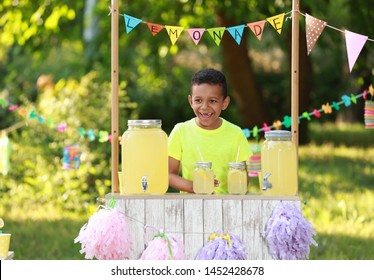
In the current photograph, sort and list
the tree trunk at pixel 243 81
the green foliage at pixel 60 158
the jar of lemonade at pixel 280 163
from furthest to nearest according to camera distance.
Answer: the tree trunk at pixel 243 81
the green foliage at pixel 60 158
the jar of lemonade at pixel 280 163

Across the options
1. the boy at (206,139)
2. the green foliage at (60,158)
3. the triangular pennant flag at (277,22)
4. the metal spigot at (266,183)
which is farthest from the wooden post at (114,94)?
the green foliage at (60,158)

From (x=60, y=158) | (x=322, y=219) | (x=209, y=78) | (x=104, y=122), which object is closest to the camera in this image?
(x=209, y=78)

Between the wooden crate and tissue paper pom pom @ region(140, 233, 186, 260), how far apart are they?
34 millimetres

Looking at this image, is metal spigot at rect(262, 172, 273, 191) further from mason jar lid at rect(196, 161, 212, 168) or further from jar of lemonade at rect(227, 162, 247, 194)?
mason jar lid at rect(196, 161, 212, 168)

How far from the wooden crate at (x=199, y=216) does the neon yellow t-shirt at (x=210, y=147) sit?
0.43 m

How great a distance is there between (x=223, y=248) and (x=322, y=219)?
4.08 metres

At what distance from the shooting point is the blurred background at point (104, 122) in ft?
23.0

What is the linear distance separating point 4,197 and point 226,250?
5425 mm

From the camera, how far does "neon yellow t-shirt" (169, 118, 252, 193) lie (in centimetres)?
391

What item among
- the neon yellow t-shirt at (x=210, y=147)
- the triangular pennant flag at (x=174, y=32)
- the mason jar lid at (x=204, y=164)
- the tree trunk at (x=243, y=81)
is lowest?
the mason jar lid at (x=204, y=164)

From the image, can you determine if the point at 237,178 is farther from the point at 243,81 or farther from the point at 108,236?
the point at 243,81

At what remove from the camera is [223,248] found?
11.1ft

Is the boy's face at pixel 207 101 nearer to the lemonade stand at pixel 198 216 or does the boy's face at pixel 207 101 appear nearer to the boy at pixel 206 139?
the boy at pixel 206 139

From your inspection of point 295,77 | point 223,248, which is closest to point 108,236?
point 223,248
